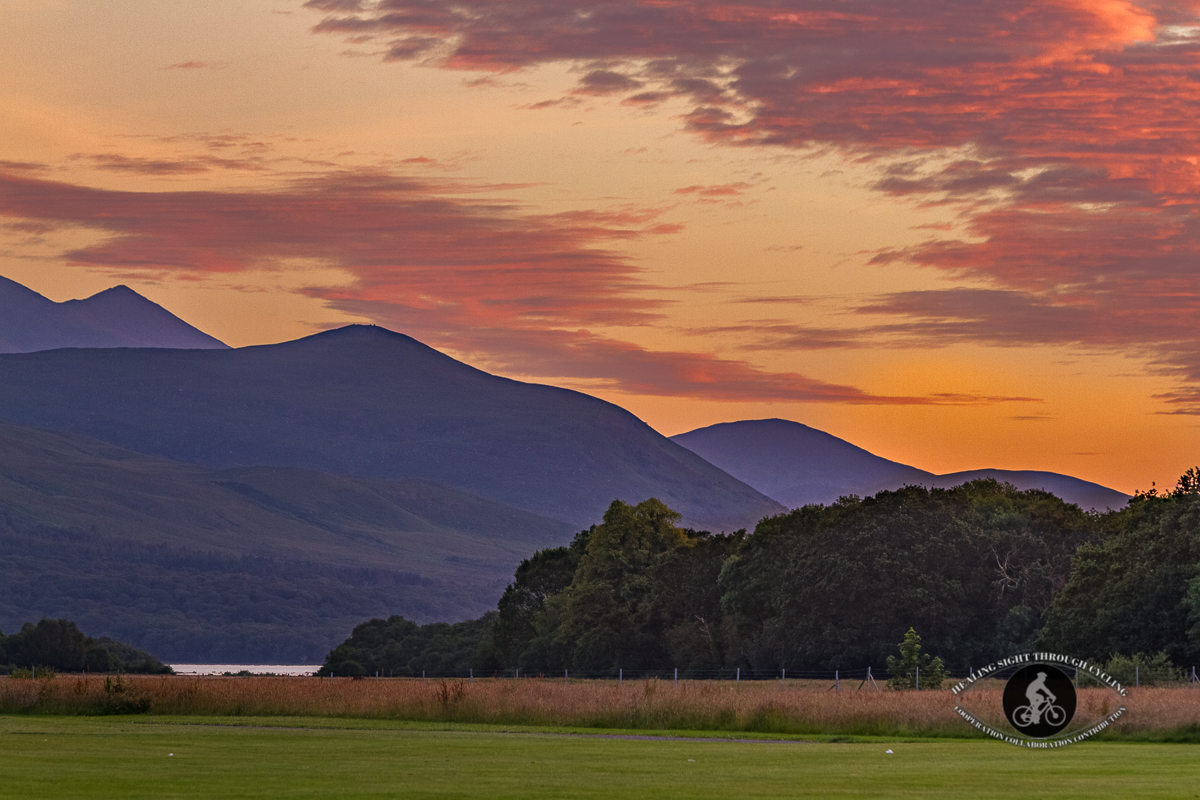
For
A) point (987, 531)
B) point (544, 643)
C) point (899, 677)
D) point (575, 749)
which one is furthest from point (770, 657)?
point (575, 749)

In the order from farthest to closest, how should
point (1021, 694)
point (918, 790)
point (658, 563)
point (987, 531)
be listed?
point (658, 563) → point (987, 531) → point (1021, 694) → point (918, 790)

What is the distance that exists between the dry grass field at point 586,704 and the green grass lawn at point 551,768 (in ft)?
13.5

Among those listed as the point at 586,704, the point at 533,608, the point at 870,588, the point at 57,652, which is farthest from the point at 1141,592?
the point at 57,652

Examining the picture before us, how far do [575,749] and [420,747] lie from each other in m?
3.48

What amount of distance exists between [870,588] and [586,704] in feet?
163

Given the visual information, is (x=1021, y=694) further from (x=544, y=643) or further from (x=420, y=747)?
(x=544, y=643)

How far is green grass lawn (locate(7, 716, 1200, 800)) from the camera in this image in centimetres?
2358

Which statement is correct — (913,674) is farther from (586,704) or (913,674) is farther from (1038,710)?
(1038,710)

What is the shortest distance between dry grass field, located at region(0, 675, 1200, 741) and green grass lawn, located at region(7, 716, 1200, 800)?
4.11 metres

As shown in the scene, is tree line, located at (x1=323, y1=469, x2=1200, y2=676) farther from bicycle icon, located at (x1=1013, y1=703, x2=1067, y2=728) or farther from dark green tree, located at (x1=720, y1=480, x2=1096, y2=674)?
bicycle icon, located at (x1=1013, y1=703, x2=1067, y2=728)

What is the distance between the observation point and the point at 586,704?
49.9 metres

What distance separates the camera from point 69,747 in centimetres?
3362

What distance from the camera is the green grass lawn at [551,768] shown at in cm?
2358

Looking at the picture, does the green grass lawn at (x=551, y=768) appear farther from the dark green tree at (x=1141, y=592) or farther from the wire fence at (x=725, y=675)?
the dark green tree at (x=1141, y=592)
